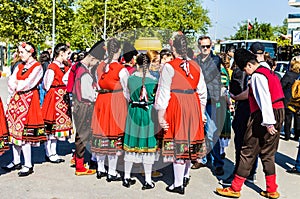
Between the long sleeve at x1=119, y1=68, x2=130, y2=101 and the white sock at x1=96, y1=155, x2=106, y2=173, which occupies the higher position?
the long sleeve at x1=119, y1=68, x2=130, y2=101

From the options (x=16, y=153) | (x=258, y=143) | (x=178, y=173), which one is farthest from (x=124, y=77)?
(x=16, y=153)

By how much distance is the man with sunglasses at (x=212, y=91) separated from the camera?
19.0 feet

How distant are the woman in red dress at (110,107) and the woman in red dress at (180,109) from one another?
2.02 feet

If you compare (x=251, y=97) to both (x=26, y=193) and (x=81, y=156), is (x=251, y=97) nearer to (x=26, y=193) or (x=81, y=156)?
(x=81, y=156)

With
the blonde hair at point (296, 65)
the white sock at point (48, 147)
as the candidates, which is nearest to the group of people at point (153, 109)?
the white sock at point (48, 147)

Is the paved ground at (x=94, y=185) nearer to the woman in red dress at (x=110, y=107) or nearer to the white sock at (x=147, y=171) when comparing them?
the white sock at (x=147, y=171)

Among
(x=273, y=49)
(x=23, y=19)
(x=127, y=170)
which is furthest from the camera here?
(x=273, y=49)

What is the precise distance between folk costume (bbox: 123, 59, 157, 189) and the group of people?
0.01m

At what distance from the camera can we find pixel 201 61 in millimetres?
5918

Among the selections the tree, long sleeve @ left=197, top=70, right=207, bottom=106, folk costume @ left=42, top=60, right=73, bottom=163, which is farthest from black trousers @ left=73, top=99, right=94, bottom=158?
the tree

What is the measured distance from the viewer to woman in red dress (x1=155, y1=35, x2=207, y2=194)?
16.0 ft

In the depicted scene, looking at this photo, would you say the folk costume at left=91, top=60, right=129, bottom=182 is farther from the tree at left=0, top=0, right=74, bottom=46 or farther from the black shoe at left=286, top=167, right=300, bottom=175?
the tree at left=0, top=0, right=74, bottom=46

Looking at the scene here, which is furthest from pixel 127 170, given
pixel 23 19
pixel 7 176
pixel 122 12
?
pixel 122 12

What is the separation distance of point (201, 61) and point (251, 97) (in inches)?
47.4
